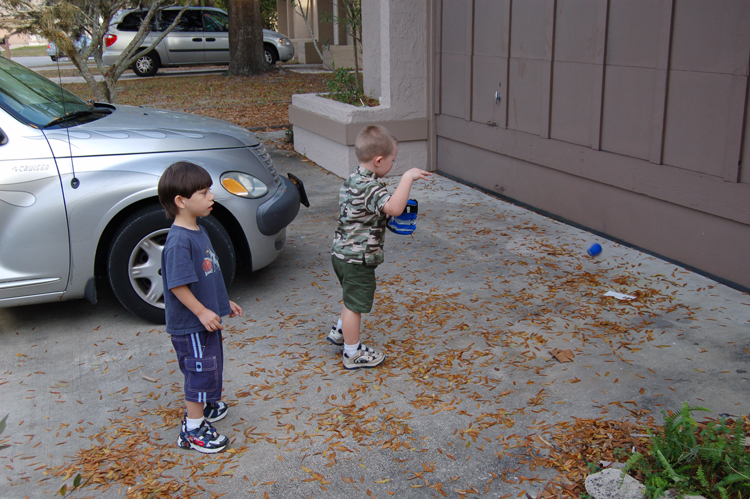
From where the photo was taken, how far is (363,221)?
3.73m

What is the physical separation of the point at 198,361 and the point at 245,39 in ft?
57.5

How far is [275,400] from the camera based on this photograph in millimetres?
3730

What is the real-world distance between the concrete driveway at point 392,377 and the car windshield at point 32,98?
4.71ft

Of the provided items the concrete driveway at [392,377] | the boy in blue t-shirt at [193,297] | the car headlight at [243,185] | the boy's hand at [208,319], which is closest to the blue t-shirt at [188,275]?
the boy in blue t-shirt at [193,297]

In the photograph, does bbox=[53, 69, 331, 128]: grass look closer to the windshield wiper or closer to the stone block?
the windshield wiper

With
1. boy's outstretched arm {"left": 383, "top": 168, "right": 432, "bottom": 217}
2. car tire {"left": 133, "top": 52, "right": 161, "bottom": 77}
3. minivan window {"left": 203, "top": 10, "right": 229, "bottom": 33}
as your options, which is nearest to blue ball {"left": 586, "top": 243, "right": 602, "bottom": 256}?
boy's outstretched arm {"left": 383, "top": 168, "right": 432, "bottom": 217}

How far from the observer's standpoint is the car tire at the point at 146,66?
68.9 ft

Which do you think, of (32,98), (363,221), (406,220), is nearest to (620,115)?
(406,220)

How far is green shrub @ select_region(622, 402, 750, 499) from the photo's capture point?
270 cm

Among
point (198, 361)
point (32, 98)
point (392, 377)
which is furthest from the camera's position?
point (32, 98)

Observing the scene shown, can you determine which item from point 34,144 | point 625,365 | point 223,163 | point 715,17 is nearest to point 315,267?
point 223,163

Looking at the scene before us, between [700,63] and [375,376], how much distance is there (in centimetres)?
346

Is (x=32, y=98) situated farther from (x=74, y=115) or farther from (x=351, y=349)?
(x=351, y=349)

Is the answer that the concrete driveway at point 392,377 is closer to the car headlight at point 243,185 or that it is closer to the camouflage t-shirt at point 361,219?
the camouflage t-shirt at point 361,219
